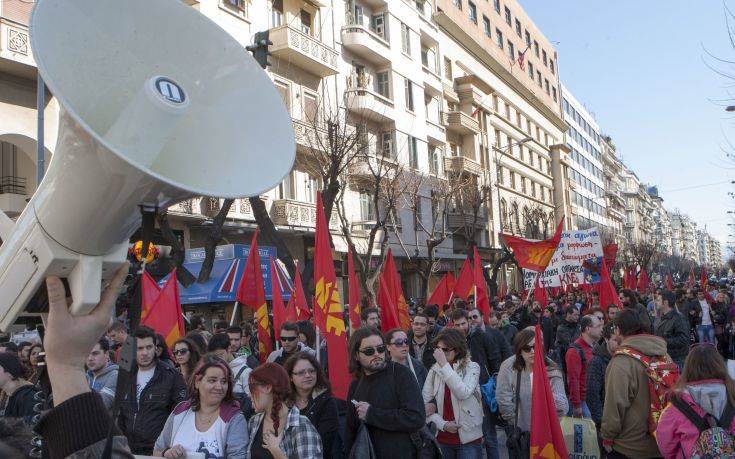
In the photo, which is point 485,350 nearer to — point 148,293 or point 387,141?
point 148,293

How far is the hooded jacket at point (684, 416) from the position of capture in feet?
12.3

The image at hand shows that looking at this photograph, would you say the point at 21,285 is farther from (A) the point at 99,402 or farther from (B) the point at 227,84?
(B) the point at 227,84

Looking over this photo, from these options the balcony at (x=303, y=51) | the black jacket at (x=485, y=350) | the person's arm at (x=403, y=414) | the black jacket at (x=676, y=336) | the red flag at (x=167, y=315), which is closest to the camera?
the person's arm at (x=403, y=414)

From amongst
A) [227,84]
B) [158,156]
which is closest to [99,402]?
[158,156]

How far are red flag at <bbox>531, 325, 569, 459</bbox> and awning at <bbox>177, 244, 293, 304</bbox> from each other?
23.9ft

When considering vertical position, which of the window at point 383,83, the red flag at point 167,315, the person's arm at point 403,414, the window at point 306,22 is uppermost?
the window at point 306,22

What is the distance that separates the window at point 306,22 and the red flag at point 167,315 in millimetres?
18194

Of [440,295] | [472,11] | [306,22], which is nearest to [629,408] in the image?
[440,295]

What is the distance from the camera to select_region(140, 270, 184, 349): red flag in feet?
24.9

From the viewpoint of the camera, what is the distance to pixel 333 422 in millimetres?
4391

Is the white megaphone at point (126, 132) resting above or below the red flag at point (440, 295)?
above

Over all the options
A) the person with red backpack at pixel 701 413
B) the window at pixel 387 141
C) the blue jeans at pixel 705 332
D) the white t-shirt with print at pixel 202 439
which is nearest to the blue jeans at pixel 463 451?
the person with red backpack at pixel 701 413

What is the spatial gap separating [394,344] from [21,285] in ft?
11.8

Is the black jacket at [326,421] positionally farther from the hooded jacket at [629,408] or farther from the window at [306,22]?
the window at [306,22]
